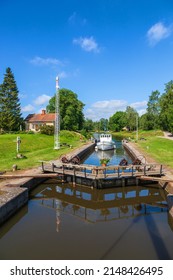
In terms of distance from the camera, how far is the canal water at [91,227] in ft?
26.3

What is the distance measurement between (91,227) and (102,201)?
3892 millimetres

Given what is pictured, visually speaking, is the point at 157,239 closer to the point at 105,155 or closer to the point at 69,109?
the point at 105,155

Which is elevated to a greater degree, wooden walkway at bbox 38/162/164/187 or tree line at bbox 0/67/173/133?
tree line at bbox 0/67/173/133

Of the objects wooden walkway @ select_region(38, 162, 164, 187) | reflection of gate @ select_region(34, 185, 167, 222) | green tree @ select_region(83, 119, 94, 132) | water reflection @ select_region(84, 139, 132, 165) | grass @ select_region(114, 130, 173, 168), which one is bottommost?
reflection of gate @ select_region(34, 185, 167, 222)

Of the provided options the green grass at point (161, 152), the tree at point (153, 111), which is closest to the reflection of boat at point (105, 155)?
the green grass at point (161, 152)

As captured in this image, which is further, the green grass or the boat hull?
the boat hull

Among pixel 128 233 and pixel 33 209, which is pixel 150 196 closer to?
pixel 128 233

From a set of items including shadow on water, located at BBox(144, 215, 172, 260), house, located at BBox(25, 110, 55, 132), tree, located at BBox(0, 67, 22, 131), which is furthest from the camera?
house, located at BBox(25, 110, 55, 132)

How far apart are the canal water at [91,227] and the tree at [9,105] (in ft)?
141

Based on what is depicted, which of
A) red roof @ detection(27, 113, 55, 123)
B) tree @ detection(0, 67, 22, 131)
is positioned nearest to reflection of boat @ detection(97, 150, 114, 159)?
tree @ detection(0, 67, 22, 131)

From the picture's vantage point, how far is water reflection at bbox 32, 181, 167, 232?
11.9 metres

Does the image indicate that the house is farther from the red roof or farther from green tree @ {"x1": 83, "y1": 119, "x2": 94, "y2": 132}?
green tree @ {"x1": 83, "y1": 119, "x2": 94, "y2": 132}

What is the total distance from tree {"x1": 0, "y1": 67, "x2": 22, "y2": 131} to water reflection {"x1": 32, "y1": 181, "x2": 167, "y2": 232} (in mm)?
41416

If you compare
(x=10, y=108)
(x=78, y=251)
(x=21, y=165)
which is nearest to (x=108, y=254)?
(x=78, y=251)
